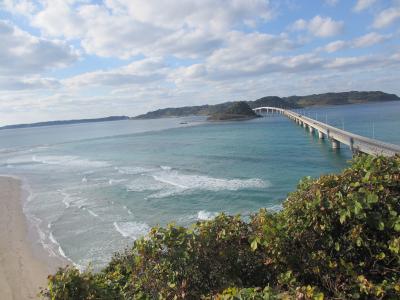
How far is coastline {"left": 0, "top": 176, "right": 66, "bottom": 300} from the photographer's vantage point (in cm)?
1433

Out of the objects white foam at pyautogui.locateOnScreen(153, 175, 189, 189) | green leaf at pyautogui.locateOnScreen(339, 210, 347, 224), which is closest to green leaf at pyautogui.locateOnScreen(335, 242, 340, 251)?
green leaf at pyautogui.locateOnScreen(339, 210, 347, 224)

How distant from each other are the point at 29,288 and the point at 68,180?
22425 mm

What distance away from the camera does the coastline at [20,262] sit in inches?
564

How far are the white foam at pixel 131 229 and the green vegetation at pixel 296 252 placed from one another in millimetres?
12884

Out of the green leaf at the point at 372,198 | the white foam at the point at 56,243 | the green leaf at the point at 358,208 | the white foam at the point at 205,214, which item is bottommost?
the white foam at the point at 56,243

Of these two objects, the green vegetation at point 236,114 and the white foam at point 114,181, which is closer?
the white foam at point 114,181

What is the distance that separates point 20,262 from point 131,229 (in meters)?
5.53

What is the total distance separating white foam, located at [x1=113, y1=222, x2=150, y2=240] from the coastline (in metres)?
3.53

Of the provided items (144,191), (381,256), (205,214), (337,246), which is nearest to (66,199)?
(144,191)

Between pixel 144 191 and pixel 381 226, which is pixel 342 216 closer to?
pixel 381 226

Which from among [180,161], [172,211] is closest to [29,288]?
[172,211]

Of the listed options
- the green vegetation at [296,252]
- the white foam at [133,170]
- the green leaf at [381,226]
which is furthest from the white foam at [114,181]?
the green leaf at [381,226]

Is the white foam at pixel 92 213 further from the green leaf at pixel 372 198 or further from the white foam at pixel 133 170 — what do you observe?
the green leaf at pixel 372 198

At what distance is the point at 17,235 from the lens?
20.9 m
